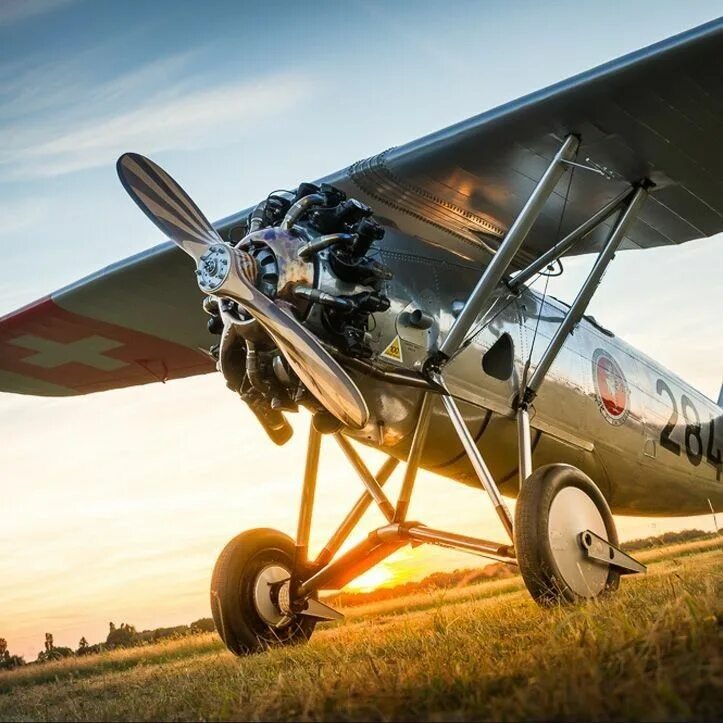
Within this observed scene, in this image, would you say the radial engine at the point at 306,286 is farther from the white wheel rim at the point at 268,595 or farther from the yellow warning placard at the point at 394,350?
the white wheel rim at the point at 268,595

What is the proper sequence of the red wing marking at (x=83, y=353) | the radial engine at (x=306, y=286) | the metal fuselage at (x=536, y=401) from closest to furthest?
the radial engine at (x=306, y=286), the metal fuselage at (x=536, y=401), the red wing marking at (x=83, y=353)

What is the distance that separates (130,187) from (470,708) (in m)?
4.37

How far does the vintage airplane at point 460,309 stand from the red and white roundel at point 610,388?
3 centimetres

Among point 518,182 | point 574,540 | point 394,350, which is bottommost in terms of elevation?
point 574,540

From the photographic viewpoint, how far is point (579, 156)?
639 centimetres

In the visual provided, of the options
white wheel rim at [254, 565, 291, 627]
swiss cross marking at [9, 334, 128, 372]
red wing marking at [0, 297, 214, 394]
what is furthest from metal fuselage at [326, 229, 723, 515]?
Result: swiss cross marking at [9, 334, 128, 372]

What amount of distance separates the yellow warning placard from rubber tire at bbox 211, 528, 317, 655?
212 centimetres

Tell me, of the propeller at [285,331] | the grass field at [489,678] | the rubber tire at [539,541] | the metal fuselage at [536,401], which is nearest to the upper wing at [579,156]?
the metal fuselage at [536,401]

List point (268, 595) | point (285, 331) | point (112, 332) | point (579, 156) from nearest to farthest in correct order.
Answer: point (285, 331)
point (579, 156)
point (268, 595)
point (112, 332)

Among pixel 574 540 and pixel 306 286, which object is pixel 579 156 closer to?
pixel 306 286

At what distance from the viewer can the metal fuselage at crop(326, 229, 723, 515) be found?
5809 mm

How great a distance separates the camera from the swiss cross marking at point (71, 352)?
29.4ft

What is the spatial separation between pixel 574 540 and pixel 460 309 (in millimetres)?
1904

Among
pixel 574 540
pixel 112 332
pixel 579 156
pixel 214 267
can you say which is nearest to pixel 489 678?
pixel 214 267
